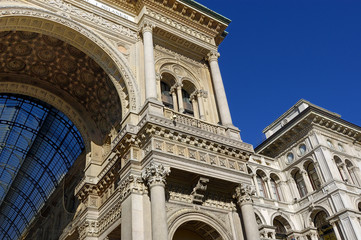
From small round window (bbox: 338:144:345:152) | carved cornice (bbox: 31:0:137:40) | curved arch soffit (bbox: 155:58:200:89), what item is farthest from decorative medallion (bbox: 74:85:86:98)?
small round window (bbox: 338:144:345:152)

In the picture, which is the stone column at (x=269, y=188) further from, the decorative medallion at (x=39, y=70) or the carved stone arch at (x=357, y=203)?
the decorative medallion at (x=39, y=70)

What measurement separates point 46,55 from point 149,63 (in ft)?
19.7

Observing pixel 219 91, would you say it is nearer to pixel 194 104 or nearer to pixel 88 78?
pixel 194 104

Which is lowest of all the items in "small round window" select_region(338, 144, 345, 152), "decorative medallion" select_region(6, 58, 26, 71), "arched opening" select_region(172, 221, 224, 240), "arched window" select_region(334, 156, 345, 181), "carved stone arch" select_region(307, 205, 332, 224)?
"arched opening" select_region(172, 221, 224, 240)

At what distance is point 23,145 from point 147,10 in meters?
17.8

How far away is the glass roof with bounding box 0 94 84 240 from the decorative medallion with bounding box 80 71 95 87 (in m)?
4.62

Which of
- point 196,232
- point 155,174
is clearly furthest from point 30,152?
point 155,174

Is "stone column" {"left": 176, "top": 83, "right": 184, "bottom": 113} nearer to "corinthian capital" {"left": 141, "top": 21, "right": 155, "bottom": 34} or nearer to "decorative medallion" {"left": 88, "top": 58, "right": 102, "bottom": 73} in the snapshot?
"corinthian capital" {"left": 141, "top": 21, "right": 155, "bottom": 34}

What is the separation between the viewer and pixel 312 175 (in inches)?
1131

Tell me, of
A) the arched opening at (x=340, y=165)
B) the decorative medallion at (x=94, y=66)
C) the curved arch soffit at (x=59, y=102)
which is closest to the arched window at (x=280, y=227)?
the arched opening at (x=340, y=165)

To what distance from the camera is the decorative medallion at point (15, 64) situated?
18.7 meters

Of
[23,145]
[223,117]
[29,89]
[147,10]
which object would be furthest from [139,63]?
[23,145]

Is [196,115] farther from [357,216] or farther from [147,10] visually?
[357,216]

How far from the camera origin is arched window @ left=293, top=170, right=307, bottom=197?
28.9 meters
